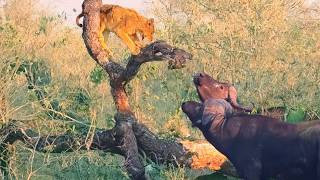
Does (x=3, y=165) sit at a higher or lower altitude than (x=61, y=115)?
lower

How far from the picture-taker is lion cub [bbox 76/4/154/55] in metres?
7.96

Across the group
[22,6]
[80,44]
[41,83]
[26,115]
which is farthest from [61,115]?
[80,44]

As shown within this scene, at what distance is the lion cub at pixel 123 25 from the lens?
7.96 meters

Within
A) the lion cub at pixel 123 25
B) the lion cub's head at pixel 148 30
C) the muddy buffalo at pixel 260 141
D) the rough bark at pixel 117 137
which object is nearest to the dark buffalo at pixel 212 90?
the muddy buffalo at pixel 260 141

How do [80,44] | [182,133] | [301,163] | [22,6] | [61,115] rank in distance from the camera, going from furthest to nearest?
[80,44] → [22,6] → [182,133] → [61,115] → [301,163]

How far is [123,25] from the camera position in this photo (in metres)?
8.22

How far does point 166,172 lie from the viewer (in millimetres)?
7566

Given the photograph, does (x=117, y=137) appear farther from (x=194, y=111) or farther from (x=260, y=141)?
(x=260, y=141)

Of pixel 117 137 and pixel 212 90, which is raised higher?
pixel 212 90

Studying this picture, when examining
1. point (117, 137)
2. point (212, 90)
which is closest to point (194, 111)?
point (212, 90)

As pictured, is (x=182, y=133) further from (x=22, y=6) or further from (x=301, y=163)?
(x=22, y=6)

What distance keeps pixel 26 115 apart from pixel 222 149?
270 centimetres

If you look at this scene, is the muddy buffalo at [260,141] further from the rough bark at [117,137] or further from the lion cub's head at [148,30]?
the lion cub's head at [148,30]

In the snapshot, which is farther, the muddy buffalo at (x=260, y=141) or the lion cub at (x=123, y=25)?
the lion cub at (x=123, y=25)
